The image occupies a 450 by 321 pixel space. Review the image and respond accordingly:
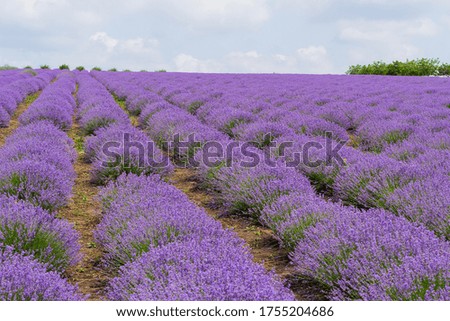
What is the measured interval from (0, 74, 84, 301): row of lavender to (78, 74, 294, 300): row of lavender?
0.29 meters

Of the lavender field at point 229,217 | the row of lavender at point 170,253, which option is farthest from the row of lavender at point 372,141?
the row of lavender at point 170,253

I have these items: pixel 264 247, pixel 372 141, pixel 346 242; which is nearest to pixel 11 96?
pixel 372 141

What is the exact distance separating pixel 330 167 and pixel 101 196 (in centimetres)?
252

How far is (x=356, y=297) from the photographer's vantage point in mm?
2566

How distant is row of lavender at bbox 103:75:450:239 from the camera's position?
154 inches

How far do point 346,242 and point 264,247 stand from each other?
1.15 m

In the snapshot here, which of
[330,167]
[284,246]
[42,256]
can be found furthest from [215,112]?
[42,256]

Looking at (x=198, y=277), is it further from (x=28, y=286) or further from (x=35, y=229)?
(x=35, y=229)

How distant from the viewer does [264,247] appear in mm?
3904

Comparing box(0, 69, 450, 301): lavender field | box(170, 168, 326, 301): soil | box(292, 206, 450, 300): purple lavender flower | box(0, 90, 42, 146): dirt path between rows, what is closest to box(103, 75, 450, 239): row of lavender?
box(0, 69, 450, 301): lavender field

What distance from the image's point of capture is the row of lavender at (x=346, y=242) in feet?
7.66

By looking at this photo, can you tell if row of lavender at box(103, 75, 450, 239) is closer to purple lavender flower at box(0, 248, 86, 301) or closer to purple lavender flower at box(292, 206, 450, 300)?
purple lavender flower at box(292, 206, 450, 300)

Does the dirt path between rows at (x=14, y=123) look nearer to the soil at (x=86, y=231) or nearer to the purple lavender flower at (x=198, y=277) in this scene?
the soil at (x=86, y=231)
